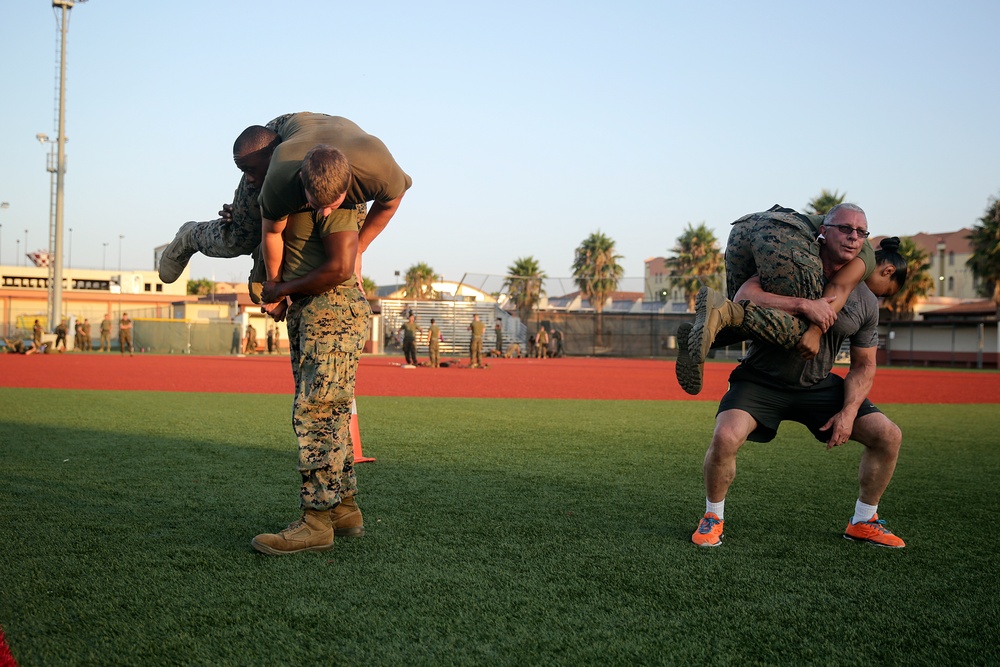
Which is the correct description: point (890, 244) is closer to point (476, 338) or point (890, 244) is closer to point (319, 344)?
point (319, 344)

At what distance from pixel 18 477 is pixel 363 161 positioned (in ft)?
11.9

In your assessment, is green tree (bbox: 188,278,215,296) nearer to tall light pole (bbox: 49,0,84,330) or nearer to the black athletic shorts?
tall light pole (bbox: 49,0,84,330)

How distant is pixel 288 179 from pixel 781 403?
2.72m

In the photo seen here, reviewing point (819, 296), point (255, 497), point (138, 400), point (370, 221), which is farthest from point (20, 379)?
point (819, 296)

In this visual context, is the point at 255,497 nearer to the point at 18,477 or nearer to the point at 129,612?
the point at 18,477

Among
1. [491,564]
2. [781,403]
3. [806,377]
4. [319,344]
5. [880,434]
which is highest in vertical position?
[319,344]

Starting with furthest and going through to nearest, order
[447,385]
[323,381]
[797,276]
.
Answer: [447,385], [797,276], [323,381]

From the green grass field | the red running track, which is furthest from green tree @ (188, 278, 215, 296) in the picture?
the green grass field

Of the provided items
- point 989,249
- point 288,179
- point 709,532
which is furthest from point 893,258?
point 989,249

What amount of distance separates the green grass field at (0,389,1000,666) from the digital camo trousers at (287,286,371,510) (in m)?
0.34

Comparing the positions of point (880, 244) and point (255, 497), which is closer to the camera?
point (880, 244)

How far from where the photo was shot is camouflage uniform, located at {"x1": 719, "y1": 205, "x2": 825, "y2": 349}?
4246 millimetres

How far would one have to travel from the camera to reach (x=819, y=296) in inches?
171

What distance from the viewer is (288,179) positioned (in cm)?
380
